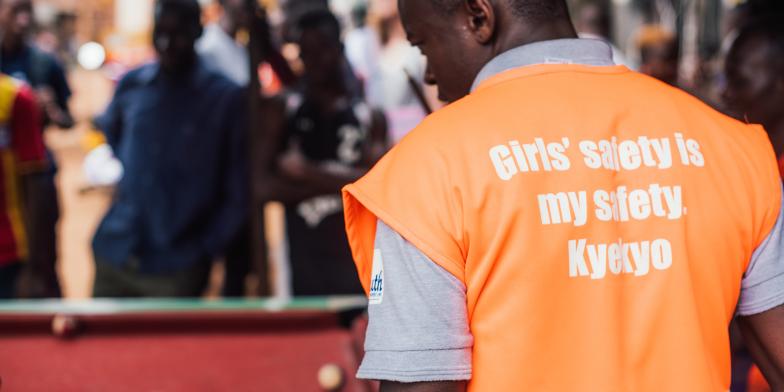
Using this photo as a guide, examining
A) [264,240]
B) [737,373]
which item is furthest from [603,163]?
[264,240]

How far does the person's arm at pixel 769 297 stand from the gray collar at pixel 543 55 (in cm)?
35

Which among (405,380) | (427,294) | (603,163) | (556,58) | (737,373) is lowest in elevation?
(737,373)

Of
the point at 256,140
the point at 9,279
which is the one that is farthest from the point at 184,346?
the point at 9,279

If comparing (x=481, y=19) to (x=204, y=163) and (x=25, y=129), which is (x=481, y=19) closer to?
(x=204, y=163)

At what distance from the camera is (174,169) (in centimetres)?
373

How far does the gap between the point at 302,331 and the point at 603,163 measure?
164 cm

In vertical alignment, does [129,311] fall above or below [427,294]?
below

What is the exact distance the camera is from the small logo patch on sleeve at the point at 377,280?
4.00ft

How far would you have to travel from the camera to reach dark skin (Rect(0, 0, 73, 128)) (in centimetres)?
511

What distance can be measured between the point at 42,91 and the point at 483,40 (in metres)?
4.47

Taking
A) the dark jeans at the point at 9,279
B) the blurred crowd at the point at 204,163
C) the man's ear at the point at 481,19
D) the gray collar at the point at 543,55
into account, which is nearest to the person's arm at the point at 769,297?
the gray collar at the point at 543,55

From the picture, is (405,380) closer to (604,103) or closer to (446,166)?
(446,166)

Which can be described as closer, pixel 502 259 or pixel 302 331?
pixel 502 259

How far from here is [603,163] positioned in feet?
4.07
